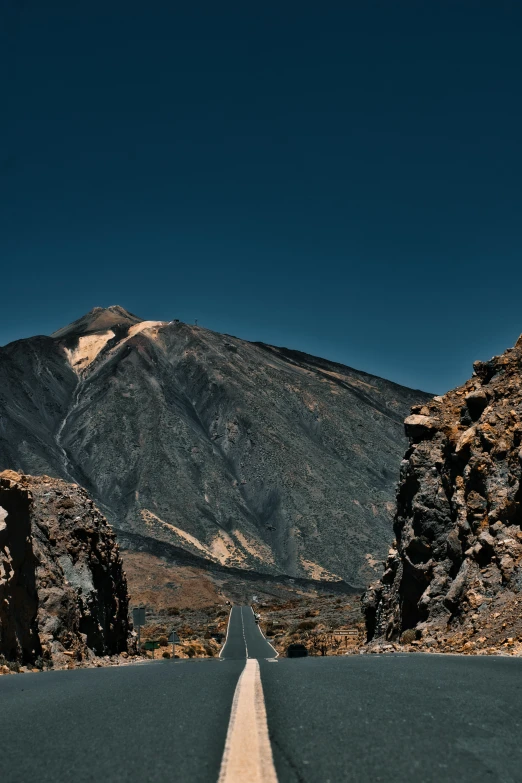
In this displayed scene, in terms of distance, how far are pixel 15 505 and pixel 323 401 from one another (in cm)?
15814

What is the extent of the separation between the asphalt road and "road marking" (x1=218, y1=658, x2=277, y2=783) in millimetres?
58

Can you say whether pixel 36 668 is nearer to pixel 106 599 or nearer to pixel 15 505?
pixel 15 505

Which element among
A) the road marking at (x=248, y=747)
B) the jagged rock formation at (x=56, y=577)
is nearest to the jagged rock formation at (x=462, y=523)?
the jagged rock formation at (x=56, y=577)

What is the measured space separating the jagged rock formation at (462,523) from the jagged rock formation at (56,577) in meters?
10.4

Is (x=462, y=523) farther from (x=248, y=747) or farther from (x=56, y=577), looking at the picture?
(x=248, y=747)

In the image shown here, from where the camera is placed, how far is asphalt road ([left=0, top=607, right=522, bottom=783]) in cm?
340

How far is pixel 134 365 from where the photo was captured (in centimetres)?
17112

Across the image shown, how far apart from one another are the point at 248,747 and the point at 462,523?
19.8 m

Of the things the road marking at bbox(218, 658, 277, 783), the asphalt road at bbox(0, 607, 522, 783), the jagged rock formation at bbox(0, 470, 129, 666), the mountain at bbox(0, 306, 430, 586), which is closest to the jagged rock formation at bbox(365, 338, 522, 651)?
the asphalt road at bbox(0, 607, 522, 783)

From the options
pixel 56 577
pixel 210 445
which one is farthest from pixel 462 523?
pixel 210 445

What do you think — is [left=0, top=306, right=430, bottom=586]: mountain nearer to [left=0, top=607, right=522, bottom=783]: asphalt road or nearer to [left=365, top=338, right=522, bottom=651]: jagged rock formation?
[left=365, top=338, right=522, bottom=651]: jagged rock formation

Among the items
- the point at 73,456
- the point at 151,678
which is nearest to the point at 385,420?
the point at 73,456

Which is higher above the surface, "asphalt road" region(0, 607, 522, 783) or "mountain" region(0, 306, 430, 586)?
"mountain" region(0, 306, 430, 586)

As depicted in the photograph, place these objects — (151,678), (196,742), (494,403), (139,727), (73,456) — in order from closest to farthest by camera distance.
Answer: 1. (196,742)
2. (139,727)
3. (151,678)
4. (494,403)
5. (73,456)
